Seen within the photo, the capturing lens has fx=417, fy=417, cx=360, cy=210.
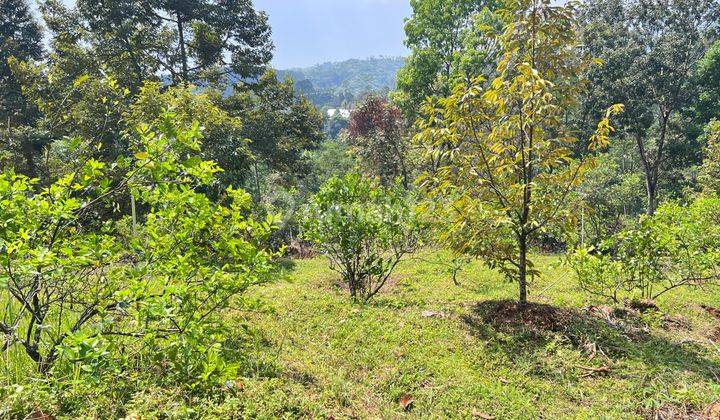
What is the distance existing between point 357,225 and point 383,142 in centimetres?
1988

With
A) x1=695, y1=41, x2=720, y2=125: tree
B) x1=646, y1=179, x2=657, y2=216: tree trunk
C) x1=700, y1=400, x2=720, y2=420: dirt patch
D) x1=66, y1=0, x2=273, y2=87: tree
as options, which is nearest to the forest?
x1=700, y1=400, x2=720, y2=420: dirt patch

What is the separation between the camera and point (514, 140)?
224 inches

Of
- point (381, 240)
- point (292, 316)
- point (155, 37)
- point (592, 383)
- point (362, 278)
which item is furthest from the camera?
point (155, 37)

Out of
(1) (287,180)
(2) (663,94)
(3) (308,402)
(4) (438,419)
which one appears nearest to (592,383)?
(4) (438,419)

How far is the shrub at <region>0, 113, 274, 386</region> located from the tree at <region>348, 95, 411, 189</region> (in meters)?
22.6

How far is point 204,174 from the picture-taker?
310 centimetres

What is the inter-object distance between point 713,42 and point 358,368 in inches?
1065

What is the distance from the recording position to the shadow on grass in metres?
4.70

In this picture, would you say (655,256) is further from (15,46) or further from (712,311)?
(15,46)

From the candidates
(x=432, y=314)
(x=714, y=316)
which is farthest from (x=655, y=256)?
(x=432, y=314)

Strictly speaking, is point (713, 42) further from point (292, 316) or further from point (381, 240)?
point (292, 316)

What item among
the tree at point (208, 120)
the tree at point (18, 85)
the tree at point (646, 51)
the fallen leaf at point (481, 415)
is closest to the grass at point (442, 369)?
the fallen leaf at point (481, 415)

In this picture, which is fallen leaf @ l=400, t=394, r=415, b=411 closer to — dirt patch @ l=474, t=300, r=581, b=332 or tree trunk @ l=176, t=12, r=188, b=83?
dirt patch @ l=474, t=300, r=581, b=332

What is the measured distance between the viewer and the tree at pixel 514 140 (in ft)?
16.6
